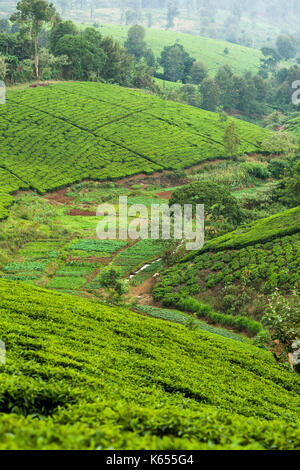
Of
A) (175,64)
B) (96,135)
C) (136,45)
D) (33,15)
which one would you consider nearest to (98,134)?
(96,135)

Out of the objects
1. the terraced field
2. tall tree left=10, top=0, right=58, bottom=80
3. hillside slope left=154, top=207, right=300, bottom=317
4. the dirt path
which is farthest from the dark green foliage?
tall tree left=10, top=0, right=58, bottom=80

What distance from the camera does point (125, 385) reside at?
10.3 meters

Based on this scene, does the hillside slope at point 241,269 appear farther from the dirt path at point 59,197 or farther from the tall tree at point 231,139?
the tall tree at point 231,139

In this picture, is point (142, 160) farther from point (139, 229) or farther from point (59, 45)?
point (59, 45)

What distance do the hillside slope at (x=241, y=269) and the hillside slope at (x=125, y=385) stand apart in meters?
7.14

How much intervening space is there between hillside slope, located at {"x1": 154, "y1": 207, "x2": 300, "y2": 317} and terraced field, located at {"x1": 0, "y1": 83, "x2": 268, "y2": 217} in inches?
1072

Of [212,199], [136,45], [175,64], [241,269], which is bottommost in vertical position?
[241,269]

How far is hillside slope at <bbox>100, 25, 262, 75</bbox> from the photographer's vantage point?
147250mm

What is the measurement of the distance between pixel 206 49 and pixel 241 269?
489 ft

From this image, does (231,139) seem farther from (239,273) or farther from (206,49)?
(206,49)

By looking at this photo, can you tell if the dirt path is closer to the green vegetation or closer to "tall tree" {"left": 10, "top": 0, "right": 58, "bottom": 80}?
the green vegetation

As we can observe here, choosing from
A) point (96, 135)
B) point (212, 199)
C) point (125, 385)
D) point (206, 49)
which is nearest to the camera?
point (125, 385)

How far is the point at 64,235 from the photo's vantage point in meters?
39.1

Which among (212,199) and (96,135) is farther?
(96,135)
